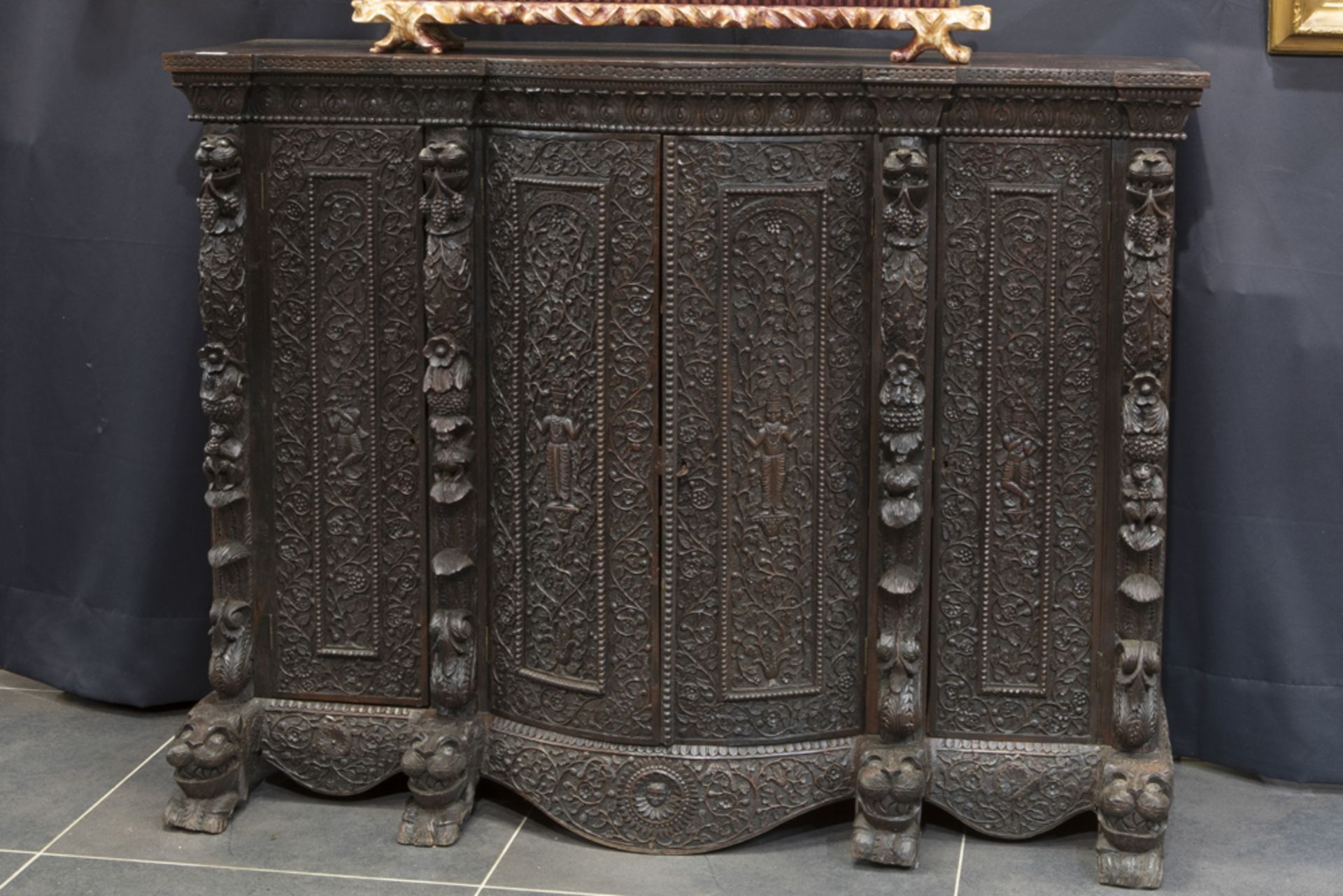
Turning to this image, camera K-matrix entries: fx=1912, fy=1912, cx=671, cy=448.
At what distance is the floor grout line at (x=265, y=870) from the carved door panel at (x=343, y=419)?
35 centimetres

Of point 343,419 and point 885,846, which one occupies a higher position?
point 343,419

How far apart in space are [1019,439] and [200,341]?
66.5 inches

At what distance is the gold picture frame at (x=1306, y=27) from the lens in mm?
3451

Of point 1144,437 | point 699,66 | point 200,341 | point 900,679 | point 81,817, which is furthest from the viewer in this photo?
point 200,341

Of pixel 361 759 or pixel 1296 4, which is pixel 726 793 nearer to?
pixel 361 759

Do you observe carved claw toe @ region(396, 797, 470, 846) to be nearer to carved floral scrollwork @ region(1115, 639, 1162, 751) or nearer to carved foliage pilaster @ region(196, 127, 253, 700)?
carved foliage pilaster @ region(196, 127, 253, 700)

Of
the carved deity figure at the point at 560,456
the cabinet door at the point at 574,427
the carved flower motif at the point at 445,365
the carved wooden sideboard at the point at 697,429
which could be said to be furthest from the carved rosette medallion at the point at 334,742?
the carved flower motif at the point at 445,365

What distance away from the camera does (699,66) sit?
3.11m

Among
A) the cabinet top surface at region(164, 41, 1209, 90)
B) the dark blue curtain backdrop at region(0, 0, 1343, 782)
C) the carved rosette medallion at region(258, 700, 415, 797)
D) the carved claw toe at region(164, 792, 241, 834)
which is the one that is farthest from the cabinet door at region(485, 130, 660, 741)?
the dark blue curtain backdrop at region(0, 0, 1343, 782)

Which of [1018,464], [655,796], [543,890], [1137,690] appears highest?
[1018,464]

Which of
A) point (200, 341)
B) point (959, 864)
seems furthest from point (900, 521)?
point (200, 341)

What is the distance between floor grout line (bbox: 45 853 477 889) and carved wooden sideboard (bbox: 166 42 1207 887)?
0.42ft

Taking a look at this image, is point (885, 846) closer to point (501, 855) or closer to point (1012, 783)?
point (1012, 783)

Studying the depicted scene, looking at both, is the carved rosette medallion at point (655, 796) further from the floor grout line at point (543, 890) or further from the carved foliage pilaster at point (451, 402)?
the carved foliage pilaster at point (451, 402)
